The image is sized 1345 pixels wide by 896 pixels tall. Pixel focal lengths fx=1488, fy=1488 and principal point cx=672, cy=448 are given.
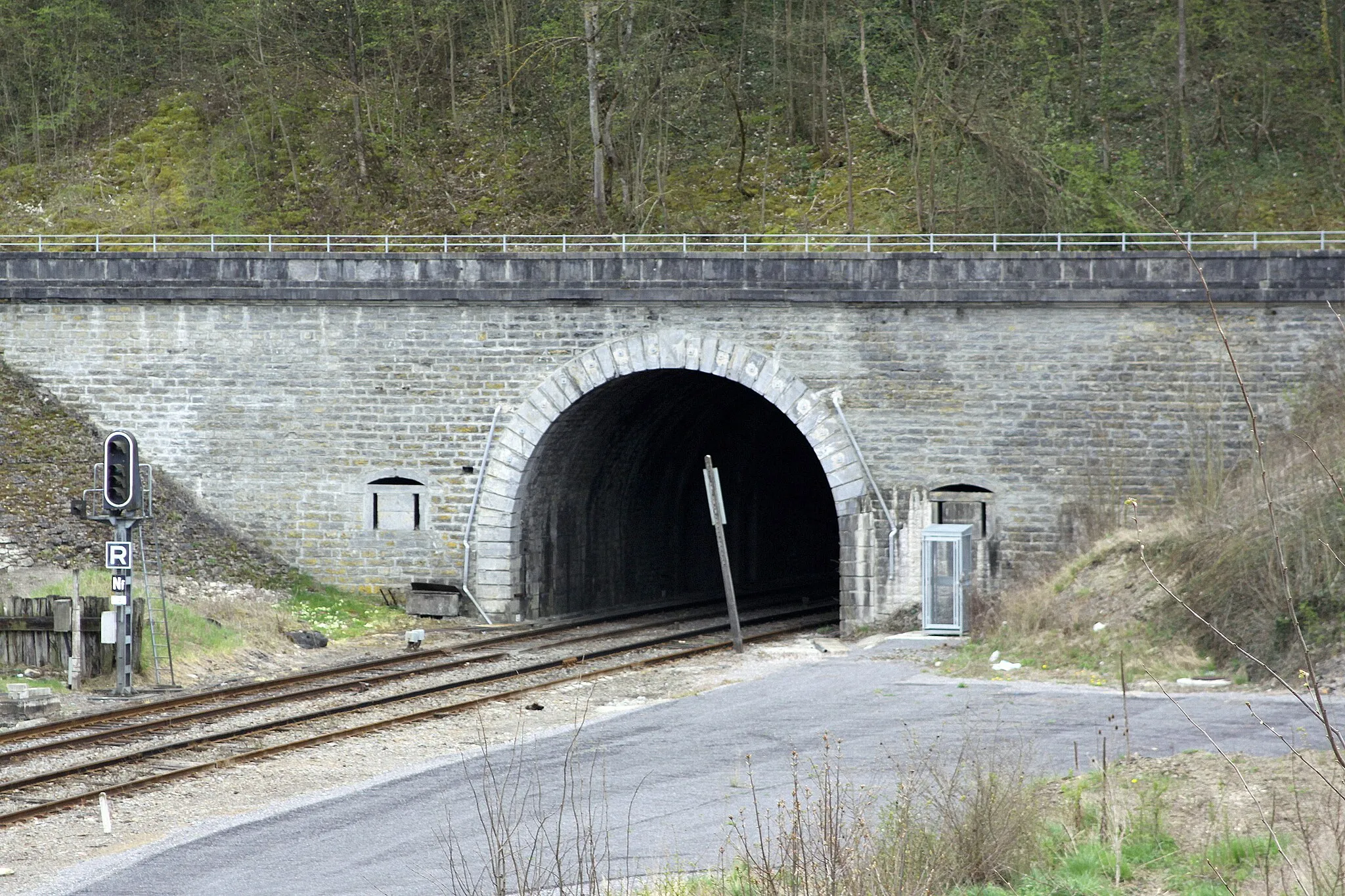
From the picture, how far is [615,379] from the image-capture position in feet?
76.9

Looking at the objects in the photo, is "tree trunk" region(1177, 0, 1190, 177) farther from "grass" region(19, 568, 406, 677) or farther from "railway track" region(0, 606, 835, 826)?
"grass" region(19, 568, 406, 677)

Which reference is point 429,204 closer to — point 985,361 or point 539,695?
point 985,361

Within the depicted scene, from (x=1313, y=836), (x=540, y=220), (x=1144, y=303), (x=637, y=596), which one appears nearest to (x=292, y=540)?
(x=637, y=596)

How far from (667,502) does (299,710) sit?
14.8 meters

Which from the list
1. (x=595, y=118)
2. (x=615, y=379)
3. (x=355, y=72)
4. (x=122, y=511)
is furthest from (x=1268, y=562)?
(x=355, y=72)

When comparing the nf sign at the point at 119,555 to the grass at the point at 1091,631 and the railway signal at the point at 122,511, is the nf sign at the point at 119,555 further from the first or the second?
the grass at the point at 1091,631

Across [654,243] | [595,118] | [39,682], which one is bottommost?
[39,682]

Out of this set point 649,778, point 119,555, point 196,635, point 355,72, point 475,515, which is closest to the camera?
point 649,778

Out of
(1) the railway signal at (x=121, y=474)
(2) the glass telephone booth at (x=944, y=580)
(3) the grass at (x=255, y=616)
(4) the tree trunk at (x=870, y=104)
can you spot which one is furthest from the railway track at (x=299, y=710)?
(4) the tree trunk at (x=870, y=104)

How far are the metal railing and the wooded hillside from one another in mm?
860

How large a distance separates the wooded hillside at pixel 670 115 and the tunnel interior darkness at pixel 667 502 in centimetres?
649

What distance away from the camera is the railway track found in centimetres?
1302

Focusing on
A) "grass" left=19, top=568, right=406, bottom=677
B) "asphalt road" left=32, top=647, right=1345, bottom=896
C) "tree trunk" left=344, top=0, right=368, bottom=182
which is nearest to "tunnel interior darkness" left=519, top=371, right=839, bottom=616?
"grass" left=19, top=568, right=406, bottom=677

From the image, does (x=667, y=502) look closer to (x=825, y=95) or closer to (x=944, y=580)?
(x=944, y=580)
